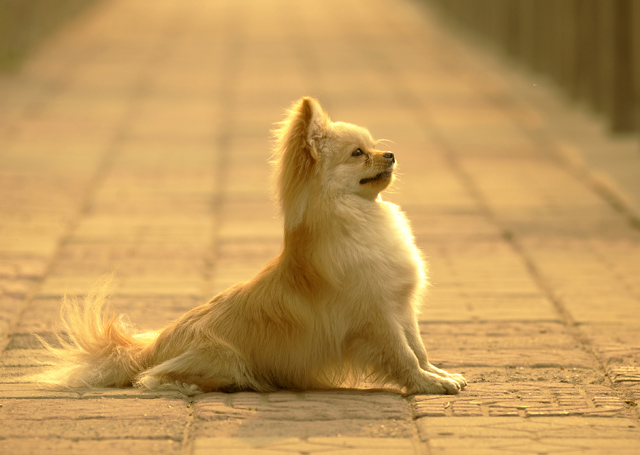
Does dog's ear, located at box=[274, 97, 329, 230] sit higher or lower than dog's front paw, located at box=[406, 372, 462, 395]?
higher

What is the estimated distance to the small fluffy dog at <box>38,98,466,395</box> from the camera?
450cm

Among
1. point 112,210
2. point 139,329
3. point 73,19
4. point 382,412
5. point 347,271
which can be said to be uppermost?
point 347,271

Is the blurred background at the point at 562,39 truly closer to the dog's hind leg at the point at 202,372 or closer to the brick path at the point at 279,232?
the brick path at the point at 279,232

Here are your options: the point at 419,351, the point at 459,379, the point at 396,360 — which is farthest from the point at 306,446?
the point at 459,379

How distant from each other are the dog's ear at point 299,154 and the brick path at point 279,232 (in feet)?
2.92

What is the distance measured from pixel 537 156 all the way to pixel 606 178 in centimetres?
121

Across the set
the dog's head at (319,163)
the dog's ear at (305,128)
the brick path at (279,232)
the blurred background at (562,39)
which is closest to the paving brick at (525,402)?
the brick path at (279,232)

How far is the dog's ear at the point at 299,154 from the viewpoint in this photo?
14.7 ft

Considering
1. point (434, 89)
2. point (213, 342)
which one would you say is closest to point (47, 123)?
point (434, 89)

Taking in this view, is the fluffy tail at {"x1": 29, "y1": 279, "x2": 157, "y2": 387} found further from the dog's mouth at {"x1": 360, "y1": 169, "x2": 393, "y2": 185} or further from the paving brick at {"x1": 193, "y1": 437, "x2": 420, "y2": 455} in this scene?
the dog's mouth at {"x1": 360, "y1": 169, "x2": 393, "y2": 185}

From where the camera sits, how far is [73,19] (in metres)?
24.1

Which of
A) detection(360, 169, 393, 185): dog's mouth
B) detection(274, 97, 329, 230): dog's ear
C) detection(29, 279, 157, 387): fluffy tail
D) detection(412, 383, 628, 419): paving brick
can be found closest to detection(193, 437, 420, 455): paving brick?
detection(412, 383, 628, 419): paving brick

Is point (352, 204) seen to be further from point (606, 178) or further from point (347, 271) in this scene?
point (606, 178)

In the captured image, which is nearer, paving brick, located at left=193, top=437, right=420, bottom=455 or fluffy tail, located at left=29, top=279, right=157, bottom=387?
paving brick, located at left=193, top=437, right=420, bottom=455
